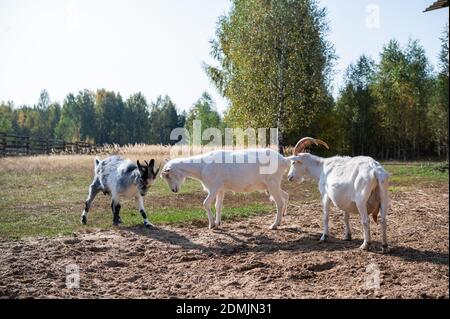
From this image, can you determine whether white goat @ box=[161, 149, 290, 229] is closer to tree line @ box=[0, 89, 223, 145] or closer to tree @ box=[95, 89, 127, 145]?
tree line @ box=[0, 89, 223, 145]

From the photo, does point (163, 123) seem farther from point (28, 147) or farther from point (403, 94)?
point (403, 94)

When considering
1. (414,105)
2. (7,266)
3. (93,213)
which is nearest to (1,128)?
(414,105)

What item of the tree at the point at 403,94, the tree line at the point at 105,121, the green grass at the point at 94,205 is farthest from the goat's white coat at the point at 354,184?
the tree line at the point at 105,121

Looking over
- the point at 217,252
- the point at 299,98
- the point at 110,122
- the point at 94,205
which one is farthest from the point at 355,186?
the point at 110,122

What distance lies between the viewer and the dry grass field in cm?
645

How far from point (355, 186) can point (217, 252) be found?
2882 millimetres

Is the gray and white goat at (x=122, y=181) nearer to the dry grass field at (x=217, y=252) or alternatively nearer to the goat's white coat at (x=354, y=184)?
the dry grass field at (x=217, y=252)

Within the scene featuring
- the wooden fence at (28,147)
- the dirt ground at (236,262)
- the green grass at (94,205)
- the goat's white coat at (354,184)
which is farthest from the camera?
the wooden fence at (28,147)

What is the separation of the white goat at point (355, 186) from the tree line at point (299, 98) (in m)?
1.87

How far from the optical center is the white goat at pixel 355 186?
7.61 metres

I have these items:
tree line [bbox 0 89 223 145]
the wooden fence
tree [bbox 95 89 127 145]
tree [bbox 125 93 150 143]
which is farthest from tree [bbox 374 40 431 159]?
tree [bbox 95 89 127 145]

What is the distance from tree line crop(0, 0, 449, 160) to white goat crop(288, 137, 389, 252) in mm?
1869

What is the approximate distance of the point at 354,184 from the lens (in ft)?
26.2

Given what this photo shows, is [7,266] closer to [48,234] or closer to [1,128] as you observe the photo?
[48,234]
